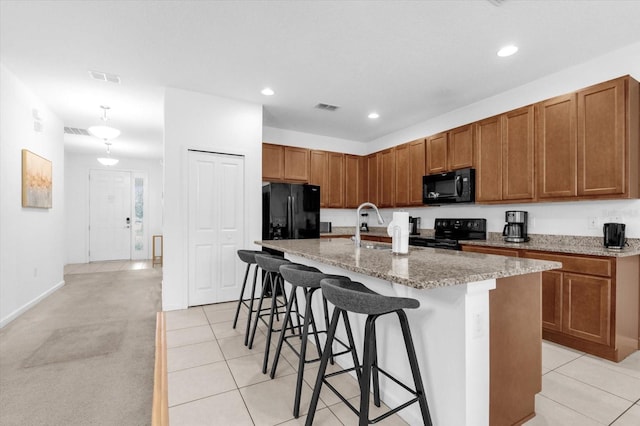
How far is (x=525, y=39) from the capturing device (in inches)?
106

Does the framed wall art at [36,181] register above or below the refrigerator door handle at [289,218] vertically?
above

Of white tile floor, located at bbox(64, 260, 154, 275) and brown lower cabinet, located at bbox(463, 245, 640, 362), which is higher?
brown lower cabinet, located at bbox(463, 245, 640, 362)

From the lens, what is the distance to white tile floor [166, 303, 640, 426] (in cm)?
176

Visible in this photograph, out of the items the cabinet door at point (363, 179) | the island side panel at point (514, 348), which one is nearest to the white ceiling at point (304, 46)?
the cabinet door at point (363, 179)

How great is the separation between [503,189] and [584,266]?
123 cm

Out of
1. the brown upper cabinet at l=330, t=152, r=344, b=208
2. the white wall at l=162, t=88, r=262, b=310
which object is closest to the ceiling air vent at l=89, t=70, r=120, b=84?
the white wall at l=162, t=88, r=262, b=310

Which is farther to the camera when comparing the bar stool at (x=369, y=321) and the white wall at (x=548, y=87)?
the white wall at (x=548, y=87)

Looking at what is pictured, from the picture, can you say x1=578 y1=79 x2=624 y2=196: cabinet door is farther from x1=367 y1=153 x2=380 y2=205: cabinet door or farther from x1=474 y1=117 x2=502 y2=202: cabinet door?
x1=367 y1=153 x2=380 y2=205: cabinet door

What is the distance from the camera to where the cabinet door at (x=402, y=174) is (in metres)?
5.01

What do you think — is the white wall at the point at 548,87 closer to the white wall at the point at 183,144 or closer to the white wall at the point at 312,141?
the white wall at the point at 312,141

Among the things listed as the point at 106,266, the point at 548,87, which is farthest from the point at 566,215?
the point at 106,266

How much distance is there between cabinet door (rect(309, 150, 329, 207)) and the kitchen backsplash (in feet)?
6.73

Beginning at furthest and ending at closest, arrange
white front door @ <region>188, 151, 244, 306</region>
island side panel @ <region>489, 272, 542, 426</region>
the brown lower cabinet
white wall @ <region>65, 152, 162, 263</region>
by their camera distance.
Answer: white wall @ <region>65, 152, 162, 263</region> < white front door @ <region>188, 151, 244, 306</region> < the brown lower cabinet < island side panel @ <region>489, 272, 542, 426</region>

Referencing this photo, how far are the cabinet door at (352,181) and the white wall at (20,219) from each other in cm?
466
